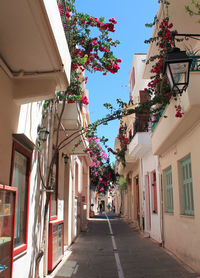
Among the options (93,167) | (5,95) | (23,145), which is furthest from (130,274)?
(93,167)

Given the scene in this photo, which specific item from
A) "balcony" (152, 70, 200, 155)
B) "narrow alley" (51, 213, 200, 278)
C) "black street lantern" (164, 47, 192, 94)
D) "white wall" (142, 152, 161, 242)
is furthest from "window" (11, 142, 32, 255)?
"white wall" (142, 152, 161, 242)

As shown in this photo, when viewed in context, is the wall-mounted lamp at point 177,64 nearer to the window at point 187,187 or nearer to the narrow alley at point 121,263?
the window at point 187,187

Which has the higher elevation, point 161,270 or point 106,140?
point 106,140

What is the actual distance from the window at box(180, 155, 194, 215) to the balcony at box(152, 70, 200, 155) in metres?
0.78

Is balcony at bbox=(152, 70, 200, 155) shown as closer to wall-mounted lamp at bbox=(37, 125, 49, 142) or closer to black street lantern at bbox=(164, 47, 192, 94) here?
black street lantern at bbox=(164, 47, 192, 94)

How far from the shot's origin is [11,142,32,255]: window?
5008 mm

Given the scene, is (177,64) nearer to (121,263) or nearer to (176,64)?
(176,64)

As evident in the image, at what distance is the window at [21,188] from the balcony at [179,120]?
3.48 m

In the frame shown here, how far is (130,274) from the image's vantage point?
6.95m

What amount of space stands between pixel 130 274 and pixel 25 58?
17.5ft

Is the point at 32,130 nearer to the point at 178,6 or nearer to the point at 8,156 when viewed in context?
the point at 8,156

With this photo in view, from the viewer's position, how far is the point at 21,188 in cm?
534

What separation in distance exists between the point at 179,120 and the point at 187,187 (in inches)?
85.1

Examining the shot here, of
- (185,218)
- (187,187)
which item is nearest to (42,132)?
(187,187)
